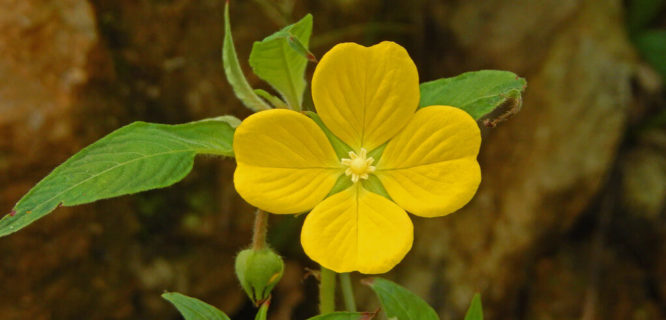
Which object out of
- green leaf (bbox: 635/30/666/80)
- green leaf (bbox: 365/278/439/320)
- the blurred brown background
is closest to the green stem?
green leaf (bbox: 365/278/439/320)

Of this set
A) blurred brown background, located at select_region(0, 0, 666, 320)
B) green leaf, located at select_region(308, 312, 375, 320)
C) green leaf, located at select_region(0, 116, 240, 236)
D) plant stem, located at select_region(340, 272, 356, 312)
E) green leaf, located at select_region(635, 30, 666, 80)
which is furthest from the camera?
green leaf, located at select_region(635, 30, 666, 80)

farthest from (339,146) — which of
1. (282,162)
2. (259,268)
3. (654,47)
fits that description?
(654,47)

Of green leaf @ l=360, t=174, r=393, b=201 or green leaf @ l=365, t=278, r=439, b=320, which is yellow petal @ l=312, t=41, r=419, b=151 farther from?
green leaf @ l=365, t=278, r=439, b=320

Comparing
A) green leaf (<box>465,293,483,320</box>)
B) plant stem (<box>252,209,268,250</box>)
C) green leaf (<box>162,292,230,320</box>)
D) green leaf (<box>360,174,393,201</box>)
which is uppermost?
green leaf (<box>360,174,393,201</box>)

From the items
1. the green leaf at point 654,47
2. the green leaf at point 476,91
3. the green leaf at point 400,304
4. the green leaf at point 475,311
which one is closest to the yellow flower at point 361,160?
Result: the green leaf at point 476,91

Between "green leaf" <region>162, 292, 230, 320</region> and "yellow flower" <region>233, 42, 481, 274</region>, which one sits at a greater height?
"yellow flower" <region>233, 42, 481, 274</region>

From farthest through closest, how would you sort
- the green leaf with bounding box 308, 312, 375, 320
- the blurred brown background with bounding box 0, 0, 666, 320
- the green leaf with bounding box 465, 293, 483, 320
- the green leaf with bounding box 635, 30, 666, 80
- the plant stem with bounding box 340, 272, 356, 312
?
1. the green leaf with bounding box 635, 30, 666, 80
2. the blurred brown background with bounding box 0, 0, 666, 320
3. the plant stem with bounding box 340, 272, 356, 312
4. the green leaf with bounding box 465, 293, 483, 320
5. the green leaf with bounding box 308, 312, 375, 320

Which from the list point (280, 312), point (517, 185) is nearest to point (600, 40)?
point (517, 185)

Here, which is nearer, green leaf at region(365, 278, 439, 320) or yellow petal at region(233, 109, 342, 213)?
yellow petal at region(233, 109, 342, 213)
